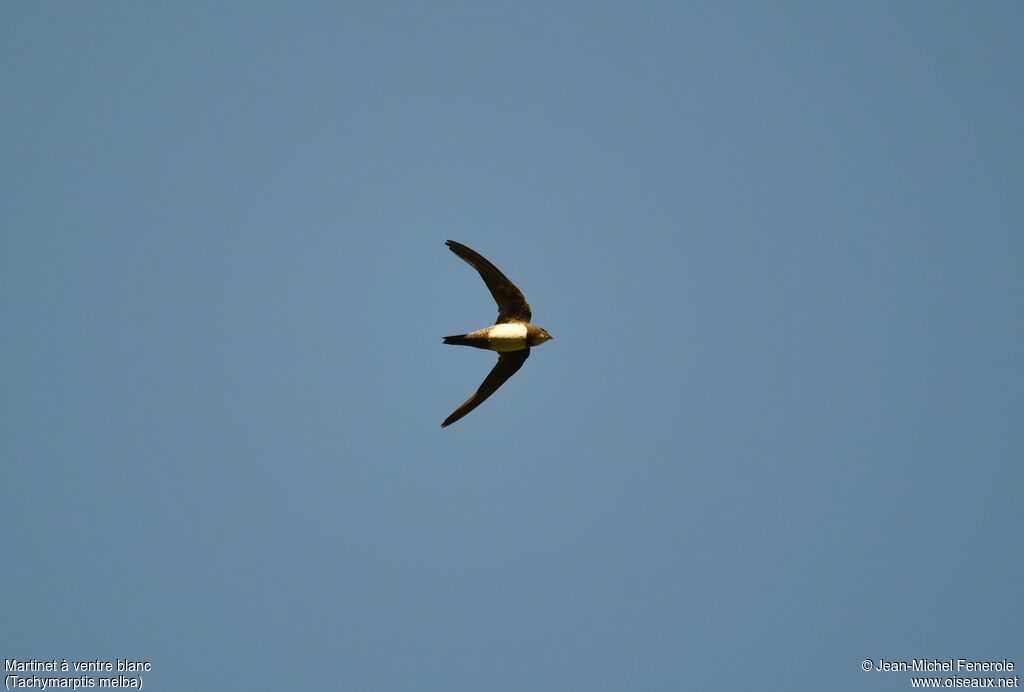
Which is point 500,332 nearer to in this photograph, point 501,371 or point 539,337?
point 539,337

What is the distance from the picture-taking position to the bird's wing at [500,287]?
645 inches

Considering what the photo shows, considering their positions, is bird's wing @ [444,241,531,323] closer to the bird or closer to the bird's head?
the bird

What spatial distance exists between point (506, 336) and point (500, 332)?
0.15 meters

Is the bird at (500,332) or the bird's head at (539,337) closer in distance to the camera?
the bird at (500,332)

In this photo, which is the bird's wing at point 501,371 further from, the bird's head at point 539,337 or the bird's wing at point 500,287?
the bird's wing at point 500,287

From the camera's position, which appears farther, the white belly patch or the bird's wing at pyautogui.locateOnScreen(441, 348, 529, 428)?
the bird's wing at pyautogui.locateOnScreen(441, 348, 529, 428)

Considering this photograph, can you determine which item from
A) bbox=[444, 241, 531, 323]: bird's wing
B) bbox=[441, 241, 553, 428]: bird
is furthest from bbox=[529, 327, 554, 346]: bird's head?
bbox=[444, 241, 531, 323]: bird's wing

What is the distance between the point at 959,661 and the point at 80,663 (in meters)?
23.6

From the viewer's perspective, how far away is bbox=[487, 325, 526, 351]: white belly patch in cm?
1677

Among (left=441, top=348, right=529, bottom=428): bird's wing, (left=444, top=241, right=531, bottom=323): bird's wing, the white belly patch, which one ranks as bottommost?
(left=441, top=348, right=529, bottom=428): bird's wing

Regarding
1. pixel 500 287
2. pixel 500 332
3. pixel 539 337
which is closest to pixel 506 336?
pixel 500 332

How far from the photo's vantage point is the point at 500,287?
16859 millimetres

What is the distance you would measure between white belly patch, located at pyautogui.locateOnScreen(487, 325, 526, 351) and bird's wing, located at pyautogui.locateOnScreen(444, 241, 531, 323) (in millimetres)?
334

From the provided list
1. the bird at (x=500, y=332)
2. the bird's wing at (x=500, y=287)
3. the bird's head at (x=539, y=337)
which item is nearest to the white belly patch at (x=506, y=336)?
the bird at (x=500, y=332)
